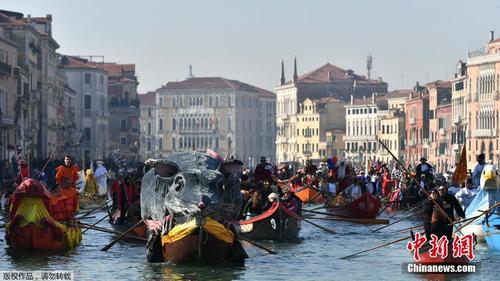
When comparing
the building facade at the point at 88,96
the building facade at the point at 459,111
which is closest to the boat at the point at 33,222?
the building facade at the point at 459,111

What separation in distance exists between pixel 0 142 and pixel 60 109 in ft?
148

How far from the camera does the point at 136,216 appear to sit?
141ft

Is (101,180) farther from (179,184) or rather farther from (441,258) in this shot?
(441,258)

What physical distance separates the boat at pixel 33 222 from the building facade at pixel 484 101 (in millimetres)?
113916

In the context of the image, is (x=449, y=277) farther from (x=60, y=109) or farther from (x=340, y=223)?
(x=60, y=109)

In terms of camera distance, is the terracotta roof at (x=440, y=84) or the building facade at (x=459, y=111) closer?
the building facade at (x=459, y=111)

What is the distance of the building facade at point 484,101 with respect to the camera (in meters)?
153

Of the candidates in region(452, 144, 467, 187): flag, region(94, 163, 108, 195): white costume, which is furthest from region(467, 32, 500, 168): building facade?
region(452, 144, 467, 187): flag

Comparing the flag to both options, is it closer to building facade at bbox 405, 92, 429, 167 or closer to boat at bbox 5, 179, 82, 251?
boat at bbox 5, 179, 82, 251

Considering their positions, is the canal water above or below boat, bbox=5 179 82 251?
below

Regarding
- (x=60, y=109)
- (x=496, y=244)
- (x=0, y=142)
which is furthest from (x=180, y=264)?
(x=60, y=109)

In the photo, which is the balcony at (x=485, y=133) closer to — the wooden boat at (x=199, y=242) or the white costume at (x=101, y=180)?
the white costume at (x=101, y=180)

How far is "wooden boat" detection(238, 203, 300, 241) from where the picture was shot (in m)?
42.4

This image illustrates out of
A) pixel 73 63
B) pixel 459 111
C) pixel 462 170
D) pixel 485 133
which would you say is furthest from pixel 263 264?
pixel 73 63
